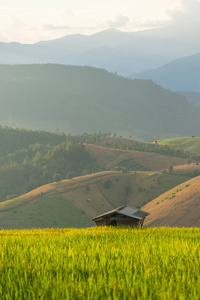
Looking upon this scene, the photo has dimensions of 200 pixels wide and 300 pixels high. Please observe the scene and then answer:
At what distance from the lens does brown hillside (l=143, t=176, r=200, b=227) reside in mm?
155125

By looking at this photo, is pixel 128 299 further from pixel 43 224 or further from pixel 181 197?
pixel 43 224

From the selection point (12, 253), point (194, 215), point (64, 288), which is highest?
point (64, 288)

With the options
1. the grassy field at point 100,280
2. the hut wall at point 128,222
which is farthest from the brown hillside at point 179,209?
the grassy field at point 100,280

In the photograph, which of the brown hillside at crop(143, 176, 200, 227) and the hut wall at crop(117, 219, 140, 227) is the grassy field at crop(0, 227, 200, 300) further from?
the brown hillside at crop(143, 176, 200, 227)

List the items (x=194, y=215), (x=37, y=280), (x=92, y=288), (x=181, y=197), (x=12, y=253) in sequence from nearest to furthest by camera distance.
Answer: (x=92, y=288) → (x=37, y=280) → (x=12, y=253) → (x=194, y=215) → (x=181, y=197)

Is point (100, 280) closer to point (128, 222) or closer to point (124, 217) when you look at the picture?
point (128, 222)

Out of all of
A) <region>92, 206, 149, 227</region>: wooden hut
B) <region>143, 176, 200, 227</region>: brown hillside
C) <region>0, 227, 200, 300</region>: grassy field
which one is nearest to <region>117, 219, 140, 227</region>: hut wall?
Answer: <region>92, 206, 149, 227</region>: wooden hut

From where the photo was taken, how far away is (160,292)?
918 centimetres

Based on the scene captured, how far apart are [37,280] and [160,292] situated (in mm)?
3219

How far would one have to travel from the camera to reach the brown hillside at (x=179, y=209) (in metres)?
155

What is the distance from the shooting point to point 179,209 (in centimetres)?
16412

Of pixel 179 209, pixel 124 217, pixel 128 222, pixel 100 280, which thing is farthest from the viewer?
pixel 179 209

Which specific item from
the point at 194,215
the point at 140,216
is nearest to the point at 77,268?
the point at 140,216

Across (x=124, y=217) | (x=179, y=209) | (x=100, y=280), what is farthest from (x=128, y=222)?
(x=179, y=209)
